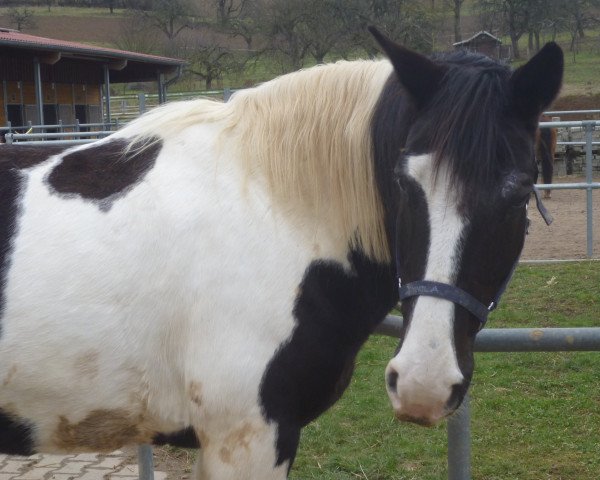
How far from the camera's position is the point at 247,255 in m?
2.08

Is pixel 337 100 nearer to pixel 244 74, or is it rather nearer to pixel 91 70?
pixel 91 70

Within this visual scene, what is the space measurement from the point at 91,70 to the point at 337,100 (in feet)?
84.9

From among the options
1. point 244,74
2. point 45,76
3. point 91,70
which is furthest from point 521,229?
point 244,74

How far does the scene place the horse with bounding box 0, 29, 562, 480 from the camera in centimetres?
191

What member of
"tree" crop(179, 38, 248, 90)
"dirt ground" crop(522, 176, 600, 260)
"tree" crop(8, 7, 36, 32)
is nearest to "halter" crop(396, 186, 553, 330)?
"dirt ground" crop(522, 176, 600, 260)

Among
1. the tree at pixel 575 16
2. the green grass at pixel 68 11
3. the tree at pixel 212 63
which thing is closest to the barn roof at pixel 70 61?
the tree at pixel 212 63

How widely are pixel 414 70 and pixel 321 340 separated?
79 cm

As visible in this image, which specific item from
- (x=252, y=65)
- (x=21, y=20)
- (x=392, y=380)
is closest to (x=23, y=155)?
(x=392, y=380)

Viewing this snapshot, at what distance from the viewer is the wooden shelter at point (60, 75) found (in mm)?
20609

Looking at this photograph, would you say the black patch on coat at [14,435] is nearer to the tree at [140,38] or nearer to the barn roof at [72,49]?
the barn roof at [72,49]

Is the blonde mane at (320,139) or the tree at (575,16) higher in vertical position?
the tree at (575,16)

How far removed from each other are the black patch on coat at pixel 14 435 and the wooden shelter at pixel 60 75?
18069 millimetres

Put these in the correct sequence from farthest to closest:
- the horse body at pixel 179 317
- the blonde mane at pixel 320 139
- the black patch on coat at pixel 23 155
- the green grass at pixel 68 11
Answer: the green grass at pixel 68 11 → the black patch on coat at pixel 23 155 → the blonde mane at pixel 320 139 → the horse body at pixel 179 317

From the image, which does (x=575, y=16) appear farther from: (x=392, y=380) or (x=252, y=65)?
(x=392, y=380)
